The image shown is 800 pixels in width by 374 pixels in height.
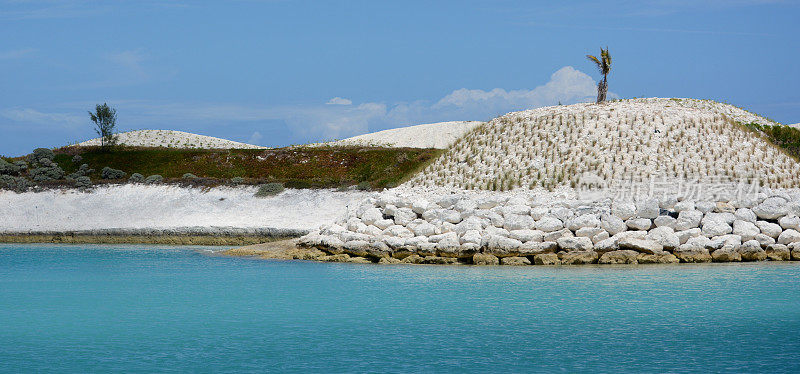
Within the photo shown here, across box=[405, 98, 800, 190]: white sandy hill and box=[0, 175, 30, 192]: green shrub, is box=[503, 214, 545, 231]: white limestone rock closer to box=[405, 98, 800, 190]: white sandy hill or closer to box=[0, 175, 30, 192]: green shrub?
box=[405, 98, 800, 190]: white sandy hill

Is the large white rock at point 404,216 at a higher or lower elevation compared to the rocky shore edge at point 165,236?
higher

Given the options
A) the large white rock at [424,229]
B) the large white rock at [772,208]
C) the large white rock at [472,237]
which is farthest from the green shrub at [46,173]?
the large white rock at [772,208]

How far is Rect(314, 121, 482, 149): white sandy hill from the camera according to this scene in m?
62.1

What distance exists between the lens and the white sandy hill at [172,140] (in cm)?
7112

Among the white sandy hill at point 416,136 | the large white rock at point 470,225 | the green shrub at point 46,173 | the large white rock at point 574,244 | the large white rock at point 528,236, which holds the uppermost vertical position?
the white sandy hill at point 416,136

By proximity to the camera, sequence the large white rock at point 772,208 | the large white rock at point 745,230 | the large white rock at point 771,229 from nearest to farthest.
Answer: the large white rock at point 745,230 → the large white rock at point 771,229 → the large white rock at point 772,208

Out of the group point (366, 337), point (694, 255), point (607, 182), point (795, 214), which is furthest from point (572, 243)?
point (366, 337)

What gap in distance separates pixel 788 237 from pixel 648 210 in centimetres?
395

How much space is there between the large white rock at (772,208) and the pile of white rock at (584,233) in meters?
0.03

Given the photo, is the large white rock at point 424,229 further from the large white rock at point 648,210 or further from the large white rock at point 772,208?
the large white rock at point 772,208

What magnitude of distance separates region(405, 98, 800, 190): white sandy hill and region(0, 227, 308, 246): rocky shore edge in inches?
281

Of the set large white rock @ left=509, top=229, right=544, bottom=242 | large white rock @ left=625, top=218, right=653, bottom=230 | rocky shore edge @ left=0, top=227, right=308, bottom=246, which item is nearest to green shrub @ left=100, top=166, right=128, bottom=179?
Result: rocky shore edge @ left=0, top=227, right=308, bottom=246

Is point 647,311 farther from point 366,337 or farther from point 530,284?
point 366,337

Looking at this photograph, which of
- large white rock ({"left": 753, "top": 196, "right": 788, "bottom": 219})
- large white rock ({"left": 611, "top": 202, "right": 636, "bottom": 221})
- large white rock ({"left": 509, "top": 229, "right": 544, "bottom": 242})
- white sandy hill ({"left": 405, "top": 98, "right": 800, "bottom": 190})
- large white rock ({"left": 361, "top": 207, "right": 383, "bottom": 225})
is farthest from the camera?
white sandy hill ({"left": 405, "top": 98, "right": 800, "bottom": 190})
